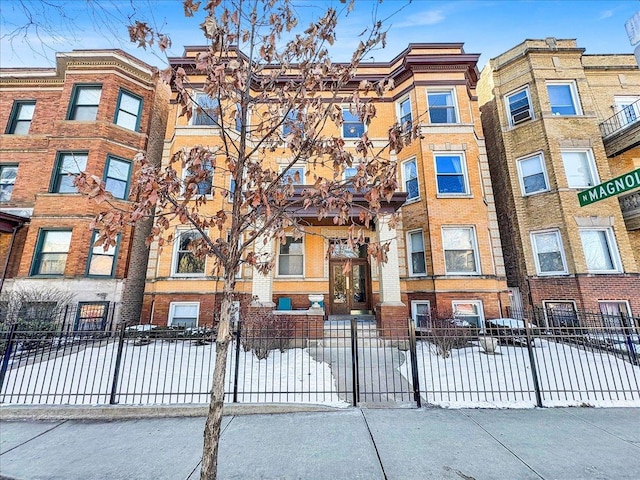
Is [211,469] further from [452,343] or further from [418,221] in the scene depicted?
[418,221]

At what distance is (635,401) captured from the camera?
209 inches

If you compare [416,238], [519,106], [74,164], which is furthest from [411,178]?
[74,164]

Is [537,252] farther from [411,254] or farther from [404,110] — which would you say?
[404,110]

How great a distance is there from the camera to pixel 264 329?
26.7ft

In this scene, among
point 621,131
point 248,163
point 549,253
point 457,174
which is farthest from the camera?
point 457,174

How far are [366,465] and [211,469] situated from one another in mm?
1796

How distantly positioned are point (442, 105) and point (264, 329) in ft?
40.5

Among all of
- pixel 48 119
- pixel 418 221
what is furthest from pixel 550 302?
pixel 48 119

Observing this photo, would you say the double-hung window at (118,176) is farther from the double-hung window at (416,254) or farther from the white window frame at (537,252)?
the white window frame at (537,252)

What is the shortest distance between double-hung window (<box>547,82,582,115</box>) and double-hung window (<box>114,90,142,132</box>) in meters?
19.2

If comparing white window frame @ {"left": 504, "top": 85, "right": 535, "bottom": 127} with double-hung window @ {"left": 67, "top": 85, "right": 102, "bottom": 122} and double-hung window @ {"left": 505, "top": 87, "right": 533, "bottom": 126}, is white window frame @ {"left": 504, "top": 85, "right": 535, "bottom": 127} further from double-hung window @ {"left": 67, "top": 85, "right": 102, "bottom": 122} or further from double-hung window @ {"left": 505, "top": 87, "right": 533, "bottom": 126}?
double-hung window @ {"left": 67, "top": 85, "right": 102, "bottom": 122}

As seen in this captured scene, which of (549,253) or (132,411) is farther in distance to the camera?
(549,253)

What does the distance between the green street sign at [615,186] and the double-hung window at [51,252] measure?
52.6 ft

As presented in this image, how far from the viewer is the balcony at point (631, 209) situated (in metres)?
12.0
